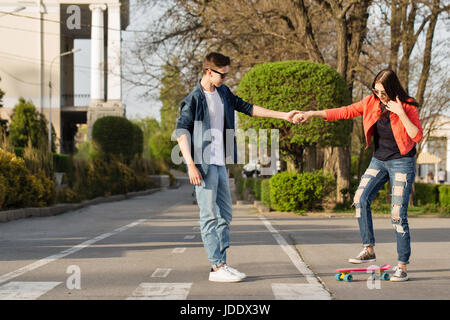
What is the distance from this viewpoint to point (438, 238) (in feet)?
35.9

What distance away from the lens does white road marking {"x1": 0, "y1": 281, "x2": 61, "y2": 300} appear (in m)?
5.32

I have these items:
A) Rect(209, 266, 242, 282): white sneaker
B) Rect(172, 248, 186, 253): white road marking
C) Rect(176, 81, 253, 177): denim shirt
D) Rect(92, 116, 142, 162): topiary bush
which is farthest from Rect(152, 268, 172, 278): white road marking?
Rect(92, 116, 142, 162): topiary bush

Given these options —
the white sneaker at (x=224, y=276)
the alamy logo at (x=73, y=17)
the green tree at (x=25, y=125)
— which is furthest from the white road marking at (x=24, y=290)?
the alamy logo at (x=73, y=17)

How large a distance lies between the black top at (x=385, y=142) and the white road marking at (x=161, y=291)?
235 cm

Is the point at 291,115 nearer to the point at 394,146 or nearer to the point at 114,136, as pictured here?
the point at 394,146

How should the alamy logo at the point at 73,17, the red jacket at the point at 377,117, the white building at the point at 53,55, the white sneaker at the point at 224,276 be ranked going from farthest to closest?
1. the alamy logo at the point at 73,17
2. the white building at the point at 53,55
3. the red jacket at the point at 377,117
4. the white sneaker at the point at 224,276

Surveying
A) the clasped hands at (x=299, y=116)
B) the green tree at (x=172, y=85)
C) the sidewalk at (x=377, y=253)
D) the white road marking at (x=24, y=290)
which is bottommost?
the sidewalk at (x=377, y=253)

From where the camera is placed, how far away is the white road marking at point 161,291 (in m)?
5.33

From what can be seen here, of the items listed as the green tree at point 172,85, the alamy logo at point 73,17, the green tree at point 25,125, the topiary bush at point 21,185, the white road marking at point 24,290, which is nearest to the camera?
the white road marking at point 24,290

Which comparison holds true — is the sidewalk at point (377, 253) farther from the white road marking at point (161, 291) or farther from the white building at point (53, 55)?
the white building at point (53, 55)

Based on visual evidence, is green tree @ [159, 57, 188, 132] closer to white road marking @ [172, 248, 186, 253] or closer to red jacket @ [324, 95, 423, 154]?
white road marking @ [172, 248, 186, 253]

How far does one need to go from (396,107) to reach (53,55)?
43648 millimetres
